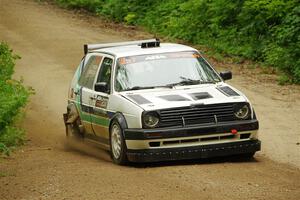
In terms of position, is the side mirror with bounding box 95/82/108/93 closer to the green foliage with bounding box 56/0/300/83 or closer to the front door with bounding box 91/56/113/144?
the front door with bounding box 91/56/113/144

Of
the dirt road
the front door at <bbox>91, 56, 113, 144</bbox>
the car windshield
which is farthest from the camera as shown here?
the front door at <bbox>91, 56, 113, 144</bbox>

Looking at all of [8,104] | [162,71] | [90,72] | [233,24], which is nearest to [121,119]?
[162,71]

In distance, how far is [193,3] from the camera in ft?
90.2

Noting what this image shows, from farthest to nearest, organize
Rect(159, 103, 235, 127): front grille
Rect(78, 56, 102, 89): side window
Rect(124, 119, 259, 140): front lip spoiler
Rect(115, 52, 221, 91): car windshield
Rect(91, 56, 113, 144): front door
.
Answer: Rect(78, 56, 102, 89): side window < Rect(91, 56, 113, 144): front door < Rect(115, 52, 221, 91): car windshield < Rect(159, 103, 235, 127): front grille < Rect(124, 119, 259, 140): front lip spoiler

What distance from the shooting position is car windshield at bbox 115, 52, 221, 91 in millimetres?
12086

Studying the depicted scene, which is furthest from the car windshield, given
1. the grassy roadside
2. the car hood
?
the grassy roadside

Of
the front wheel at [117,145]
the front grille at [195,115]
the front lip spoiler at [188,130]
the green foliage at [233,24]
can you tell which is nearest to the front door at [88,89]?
the front wheel at [117,145]

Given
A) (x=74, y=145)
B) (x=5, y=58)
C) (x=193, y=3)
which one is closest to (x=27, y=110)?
(x=5, y=58)

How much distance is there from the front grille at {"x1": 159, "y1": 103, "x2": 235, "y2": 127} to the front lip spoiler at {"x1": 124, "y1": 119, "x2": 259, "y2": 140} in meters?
0.10

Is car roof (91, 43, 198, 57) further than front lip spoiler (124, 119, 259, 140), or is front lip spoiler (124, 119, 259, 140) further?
car roof (91, 43, 198, 57)

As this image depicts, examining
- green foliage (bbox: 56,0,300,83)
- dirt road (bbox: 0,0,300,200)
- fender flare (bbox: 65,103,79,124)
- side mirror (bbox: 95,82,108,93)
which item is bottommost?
dirt road (bbox: 0,0,300,200)

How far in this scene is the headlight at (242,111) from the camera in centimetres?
1133

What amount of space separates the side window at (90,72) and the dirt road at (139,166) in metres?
1.16

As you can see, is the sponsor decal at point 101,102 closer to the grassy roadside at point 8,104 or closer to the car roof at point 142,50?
the car roof at point 142,50
